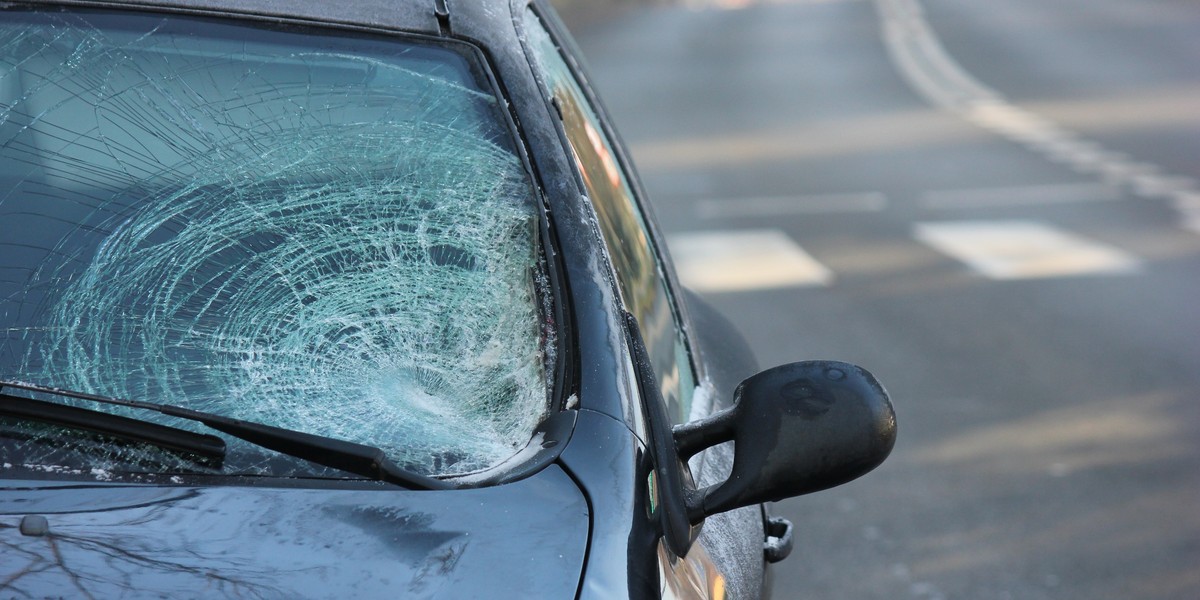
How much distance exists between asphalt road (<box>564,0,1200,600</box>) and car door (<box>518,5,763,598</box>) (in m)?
2.10

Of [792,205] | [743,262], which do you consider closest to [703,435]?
[743,262]

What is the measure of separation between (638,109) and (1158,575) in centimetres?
1449

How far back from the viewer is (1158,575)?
15.1 feet

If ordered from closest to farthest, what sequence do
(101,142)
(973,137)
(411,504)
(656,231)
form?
(411,504), (101,142), (656,231), (973,137)

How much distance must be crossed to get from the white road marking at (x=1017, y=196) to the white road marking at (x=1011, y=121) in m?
0.36

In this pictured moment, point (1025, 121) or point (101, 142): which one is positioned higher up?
point (101, 142)

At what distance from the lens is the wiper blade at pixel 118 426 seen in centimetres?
176

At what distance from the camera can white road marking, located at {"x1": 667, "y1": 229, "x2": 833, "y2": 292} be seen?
30.0 feet

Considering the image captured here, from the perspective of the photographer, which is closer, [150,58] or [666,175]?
[150,58]

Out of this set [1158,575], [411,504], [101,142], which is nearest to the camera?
[411,504]

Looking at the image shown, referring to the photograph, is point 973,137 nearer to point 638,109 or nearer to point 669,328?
point 638,109

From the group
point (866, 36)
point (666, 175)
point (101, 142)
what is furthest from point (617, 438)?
point (866, 36)

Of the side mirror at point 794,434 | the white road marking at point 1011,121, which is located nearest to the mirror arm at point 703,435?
the side mirror at point 794,434

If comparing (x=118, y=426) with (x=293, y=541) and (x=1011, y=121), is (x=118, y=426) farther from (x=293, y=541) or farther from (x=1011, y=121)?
(x=1011, y=121)
